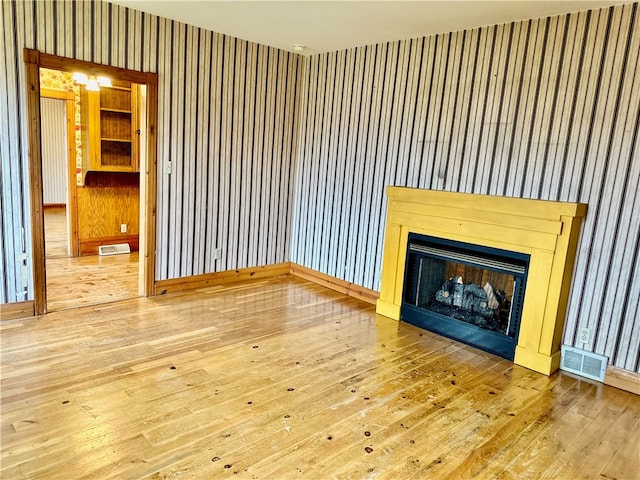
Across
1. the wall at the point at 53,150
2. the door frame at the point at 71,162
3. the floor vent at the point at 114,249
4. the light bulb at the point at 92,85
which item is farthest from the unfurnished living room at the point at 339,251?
the wall at the point at 53,150

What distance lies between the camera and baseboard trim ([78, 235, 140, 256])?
6.00m

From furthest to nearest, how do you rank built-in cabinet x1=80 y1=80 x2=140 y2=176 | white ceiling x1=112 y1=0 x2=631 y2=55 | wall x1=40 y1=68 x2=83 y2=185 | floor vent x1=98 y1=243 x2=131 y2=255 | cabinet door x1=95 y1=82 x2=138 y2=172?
floor vent x1=98 y1=243 x2=131 y2=255, cabinet door x1=95 y1=82 x2=138 y2=172, built-in cabinet x1=80 y1=80 x2=140 y2=176, wall x1=40 y1=68 x2=83 y2=185, white ceiling x1=112 y1=0 x2=631 y2=55

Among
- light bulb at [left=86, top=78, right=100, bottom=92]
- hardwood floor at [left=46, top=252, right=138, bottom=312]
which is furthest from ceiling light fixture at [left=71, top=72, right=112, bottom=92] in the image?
hardwood floor at [left=46, top=252, right=138, bottom=312]

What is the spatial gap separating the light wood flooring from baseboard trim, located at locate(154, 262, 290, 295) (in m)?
0.31

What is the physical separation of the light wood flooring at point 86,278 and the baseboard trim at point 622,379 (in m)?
4.19

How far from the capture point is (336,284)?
5.21 meters

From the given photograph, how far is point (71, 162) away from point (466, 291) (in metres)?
4.99

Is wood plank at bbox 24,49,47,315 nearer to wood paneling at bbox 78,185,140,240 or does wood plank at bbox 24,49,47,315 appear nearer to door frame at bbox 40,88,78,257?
door frame at bbox 40,88,78,257

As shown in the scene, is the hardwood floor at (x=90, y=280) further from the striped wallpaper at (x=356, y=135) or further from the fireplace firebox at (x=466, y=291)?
the fireplace firebox at (x=466, y=291)

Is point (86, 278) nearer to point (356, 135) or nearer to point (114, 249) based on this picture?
point (114, 249)

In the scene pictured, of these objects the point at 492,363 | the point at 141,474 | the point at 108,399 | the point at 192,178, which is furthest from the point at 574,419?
the point at 192,178

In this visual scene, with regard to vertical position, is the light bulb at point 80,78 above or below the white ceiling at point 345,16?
below

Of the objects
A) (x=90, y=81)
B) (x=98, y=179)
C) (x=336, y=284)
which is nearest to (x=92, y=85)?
(x=90, y=81)

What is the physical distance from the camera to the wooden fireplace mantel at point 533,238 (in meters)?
3.30
